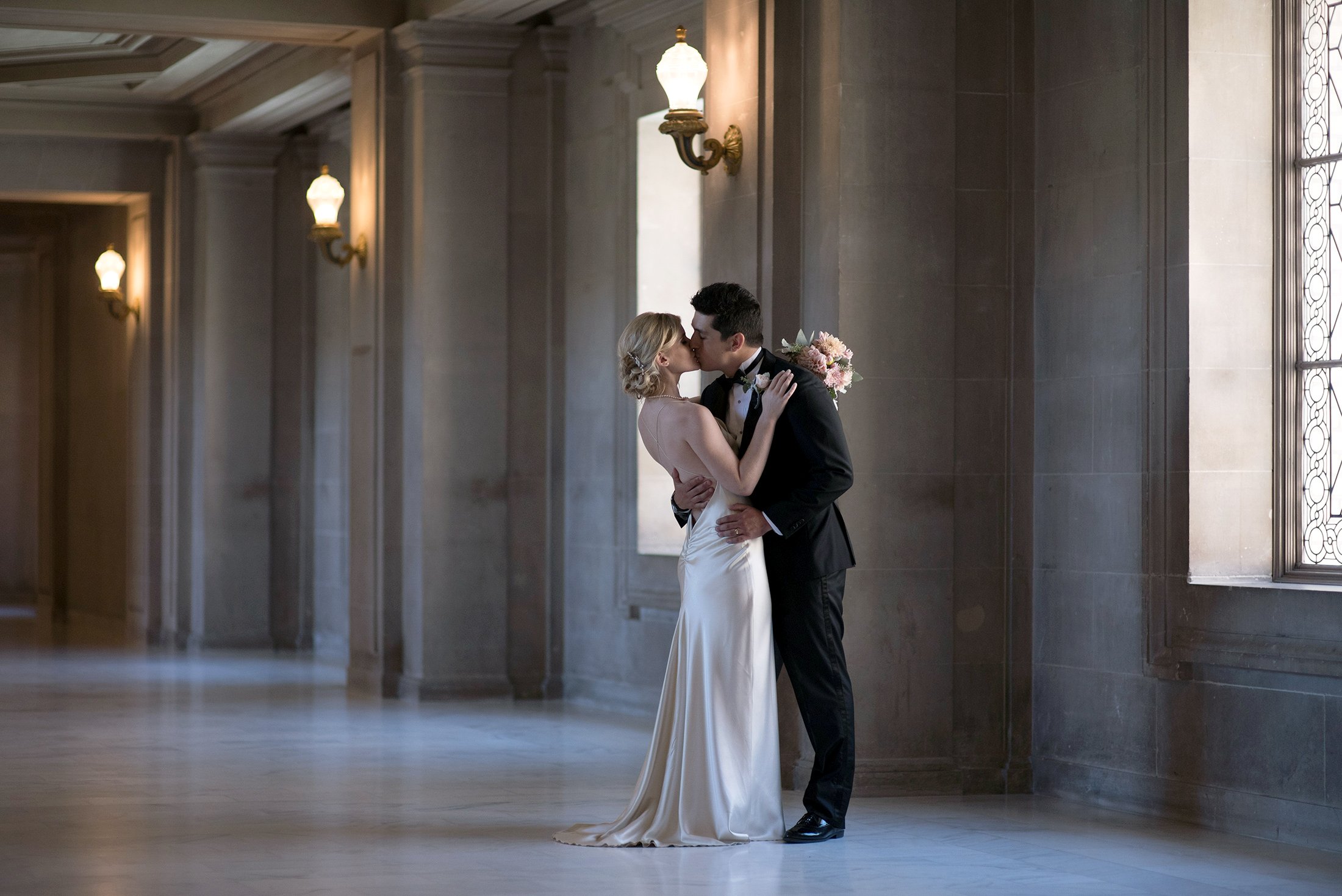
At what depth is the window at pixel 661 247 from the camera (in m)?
10.9

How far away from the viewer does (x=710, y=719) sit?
6.26 metres

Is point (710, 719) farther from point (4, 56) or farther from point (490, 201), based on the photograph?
point (4, 56)

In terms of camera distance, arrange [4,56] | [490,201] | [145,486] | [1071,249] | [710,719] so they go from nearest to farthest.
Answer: [710,719], [1071,249], [490,201], [4,56], [145,486]

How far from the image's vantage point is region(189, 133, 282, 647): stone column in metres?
15.4

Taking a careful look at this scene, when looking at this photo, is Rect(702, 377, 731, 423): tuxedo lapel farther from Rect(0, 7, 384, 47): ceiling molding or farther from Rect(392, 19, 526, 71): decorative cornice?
Rect(0, 7, 384, 47): ceiling molding

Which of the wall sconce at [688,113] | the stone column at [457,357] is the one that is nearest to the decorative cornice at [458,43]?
the stone column at [457,357]

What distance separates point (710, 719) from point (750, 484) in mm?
808

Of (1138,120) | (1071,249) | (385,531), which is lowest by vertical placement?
(385,531)

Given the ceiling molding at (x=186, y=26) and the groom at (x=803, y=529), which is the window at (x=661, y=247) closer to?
the ceiling molding at (x=186, y=26)

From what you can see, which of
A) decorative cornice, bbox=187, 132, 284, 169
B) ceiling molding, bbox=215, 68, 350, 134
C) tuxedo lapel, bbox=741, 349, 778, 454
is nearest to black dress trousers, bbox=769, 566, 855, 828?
tuxedo lapel, bbox=741, 349, 778, 454

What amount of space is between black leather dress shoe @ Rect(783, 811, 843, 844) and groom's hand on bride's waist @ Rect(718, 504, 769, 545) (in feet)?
3.24

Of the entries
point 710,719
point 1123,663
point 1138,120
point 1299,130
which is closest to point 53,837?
point 710,719

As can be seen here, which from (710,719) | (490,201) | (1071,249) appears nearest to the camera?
(710,719)

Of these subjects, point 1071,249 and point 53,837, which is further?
point 1071,249
